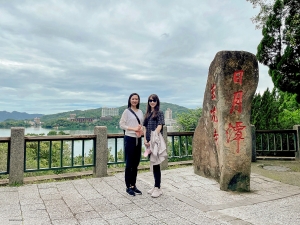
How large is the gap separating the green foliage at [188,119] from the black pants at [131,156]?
869 centimetres

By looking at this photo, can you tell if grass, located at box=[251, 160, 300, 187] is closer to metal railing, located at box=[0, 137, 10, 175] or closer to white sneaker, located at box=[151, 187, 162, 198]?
white sneaker, located at box=[151, 187, 162, 198]

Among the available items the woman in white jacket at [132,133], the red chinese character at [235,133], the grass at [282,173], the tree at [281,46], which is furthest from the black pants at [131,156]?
the tree at [281,46]

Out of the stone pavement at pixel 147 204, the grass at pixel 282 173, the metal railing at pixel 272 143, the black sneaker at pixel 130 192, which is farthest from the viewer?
the metal railing at pixel 272 143

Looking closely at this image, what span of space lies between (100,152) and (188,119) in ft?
26.6

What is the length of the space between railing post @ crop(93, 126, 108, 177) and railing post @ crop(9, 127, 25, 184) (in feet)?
5.09

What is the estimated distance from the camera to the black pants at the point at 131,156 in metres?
4.39

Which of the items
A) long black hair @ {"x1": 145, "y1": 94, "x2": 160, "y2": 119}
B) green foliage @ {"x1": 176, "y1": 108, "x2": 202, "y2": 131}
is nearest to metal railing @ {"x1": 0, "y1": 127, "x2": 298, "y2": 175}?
long black hair @ {"x1": 145, "y1": 94, "x2": 160, "y2": 119}

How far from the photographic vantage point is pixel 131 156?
14.5 feet

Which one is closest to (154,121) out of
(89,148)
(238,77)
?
(238,77)

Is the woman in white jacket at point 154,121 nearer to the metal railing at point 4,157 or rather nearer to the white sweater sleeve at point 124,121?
the white sweater sleeve at point 124,121

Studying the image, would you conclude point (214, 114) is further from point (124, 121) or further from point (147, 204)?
point (147, 204)

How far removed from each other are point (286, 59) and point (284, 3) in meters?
2.16

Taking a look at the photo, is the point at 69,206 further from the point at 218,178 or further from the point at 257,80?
the point at 257,80

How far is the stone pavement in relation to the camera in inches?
138
